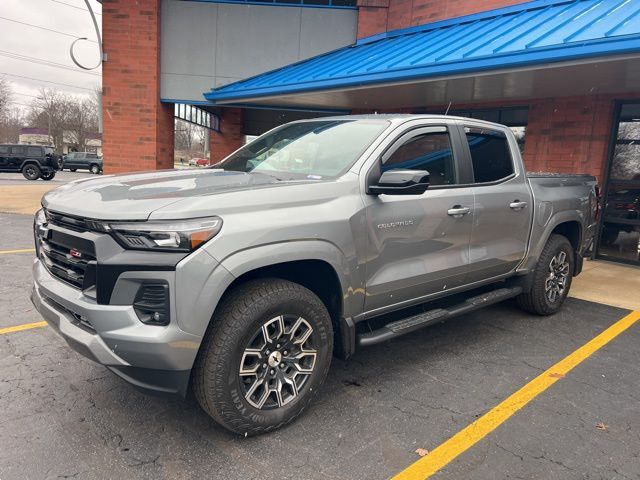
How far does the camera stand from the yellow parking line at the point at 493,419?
269cm

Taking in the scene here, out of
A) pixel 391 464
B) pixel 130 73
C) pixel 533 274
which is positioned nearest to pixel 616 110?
pixel 533 274

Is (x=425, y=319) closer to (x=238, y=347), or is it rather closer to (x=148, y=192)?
(x=238, y=347)

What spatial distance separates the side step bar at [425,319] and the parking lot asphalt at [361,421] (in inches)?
17.0

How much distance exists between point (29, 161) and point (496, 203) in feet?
97.9

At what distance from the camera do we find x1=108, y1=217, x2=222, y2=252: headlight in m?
2.47

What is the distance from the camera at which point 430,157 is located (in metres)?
3.92

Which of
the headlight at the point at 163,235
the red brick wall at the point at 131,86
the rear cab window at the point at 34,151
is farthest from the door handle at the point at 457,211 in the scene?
the rear cab window at the point at 34,151

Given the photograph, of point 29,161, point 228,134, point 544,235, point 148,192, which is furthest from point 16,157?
point 544,235

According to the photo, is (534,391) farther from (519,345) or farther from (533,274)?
(533,274)

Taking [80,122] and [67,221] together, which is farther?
[80,122]

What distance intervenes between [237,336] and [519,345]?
2.98m

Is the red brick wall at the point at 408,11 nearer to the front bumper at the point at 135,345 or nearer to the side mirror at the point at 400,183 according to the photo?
the side mirror at the point at 400,183

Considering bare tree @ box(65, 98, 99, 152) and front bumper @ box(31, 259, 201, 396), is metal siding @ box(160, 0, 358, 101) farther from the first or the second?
bare tree @ box(65, 98, 99, 152)

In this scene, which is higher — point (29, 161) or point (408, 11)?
point (408, 11)
